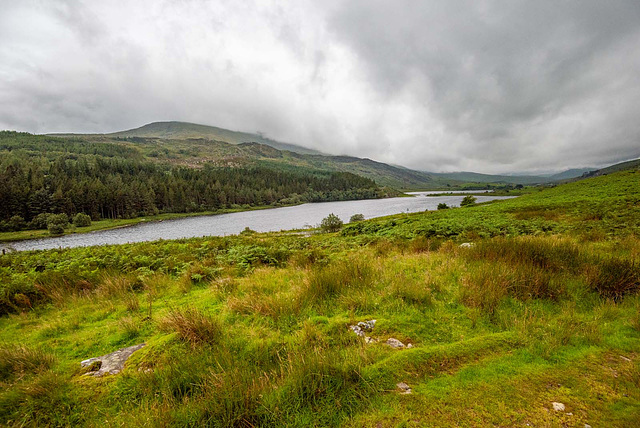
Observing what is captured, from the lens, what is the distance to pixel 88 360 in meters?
3.75

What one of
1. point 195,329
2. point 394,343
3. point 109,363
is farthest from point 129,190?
point 394,343

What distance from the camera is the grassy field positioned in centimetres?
244

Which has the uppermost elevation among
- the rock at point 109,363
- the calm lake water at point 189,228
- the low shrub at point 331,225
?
the rock at point 109,363

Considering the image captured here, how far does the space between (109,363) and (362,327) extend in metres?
3.84

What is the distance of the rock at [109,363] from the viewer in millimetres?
3456

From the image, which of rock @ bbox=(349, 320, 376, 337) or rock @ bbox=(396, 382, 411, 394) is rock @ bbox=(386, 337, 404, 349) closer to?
rock @ bbox=(349, 320, 376, 337)

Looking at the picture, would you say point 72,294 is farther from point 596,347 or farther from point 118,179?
point 118,179

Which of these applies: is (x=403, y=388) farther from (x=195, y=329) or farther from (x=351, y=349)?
(x=195, y=329)

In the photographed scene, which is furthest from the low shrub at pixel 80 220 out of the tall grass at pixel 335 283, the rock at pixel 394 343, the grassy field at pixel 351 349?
the rock at pixel 394 343

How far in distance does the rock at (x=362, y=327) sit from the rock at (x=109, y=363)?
11.2ft

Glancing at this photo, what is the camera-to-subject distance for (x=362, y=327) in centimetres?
419

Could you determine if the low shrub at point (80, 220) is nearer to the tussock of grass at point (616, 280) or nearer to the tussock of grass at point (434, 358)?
the tussock of grass at point (434, 358)

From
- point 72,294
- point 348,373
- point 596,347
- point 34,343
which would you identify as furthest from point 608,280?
point 72,294

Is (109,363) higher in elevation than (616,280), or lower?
lower
